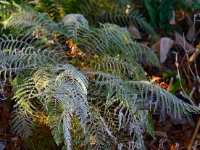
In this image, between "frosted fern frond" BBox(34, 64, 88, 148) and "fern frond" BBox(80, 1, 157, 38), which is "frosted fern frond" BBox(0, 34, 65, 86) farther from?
"fern frond" BBox(80, 1, 157, 38)

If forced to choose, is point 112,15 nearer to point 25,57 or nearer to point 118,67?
point 118,67

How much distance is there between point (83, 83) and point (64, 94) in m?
0.14

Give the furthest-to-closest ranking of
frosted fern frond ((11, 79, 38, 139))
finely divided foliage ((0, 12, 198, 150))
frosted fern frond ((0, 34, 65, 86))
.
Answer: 1. frosted fern frond ((0, 34, 65, 86))
2. frosted fern frond ((11, 79, 38, 139))
3. finely divided foliage ((0, 12, 198, 150))

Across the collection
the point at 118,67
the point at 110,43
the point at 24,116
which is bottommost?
the point at 24,116

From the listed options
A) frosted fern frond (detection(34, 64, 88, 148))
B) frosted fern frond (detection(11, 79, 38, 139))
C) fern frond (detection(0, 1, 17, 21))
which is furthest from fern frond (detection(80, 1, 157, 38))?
frosted fern frond (detection(11, 79, 38, 139))

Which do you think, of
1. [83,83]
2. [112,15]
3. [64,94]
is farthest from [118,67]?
[112,15]

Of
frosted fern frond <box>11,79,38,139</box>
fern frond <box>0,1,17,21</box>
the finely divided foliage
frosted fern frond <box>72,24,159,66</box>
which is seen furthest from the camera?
fern frond <box>0,1,17,21</box>

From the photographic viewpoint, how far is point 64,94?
78.2 inches

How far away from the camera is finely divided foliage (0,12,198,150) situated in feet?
6.80

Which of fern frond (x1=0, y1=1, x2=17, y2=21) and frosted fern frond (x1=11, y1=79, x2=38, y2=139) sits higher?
fern frond (x1=0, y1=1, x2=17, y2=21)

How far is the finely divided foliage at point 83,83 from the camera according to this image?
2.07 meters

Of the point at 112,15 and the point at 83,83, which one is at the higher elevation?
the point at 112,15

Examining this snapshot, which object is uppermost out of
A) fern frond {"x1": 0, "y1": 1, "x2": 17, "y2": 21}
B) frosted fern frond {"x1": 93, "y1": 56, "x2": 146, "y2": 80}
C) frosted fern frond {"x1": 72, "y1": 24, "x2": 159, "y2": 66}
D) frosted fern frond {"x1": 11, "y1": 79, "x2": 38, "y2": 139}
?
fern frond {"x1": 0, "y1": 1, "x2": 17, "y2": 21}

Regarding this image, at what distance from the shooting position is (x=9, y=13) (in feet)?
9.93
